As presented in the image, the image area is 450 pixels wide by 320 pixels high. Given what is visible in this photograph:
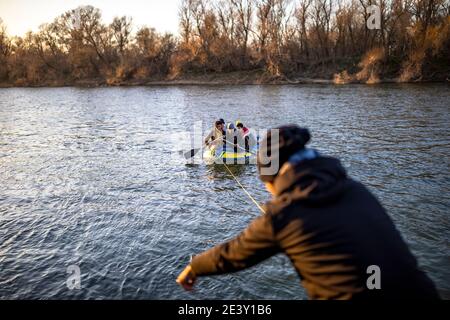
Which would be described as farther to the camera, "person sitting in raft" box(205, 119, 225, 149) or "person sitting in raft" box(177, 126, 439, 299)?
"person sitting in raft" box(205, 119, 225, 149)

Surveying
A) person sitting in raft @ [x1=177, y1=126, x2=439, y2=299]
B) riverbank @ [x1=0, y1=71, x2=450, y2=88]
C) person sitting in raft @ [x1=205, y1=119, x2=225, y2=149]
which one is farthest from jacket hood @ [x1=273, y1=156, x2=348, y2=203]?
riverbank @ [x1=0, y1=71, x2=450, y2=88]

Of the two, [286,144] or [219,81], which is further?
[219,81]

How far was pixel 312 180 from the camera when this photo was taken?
245cm

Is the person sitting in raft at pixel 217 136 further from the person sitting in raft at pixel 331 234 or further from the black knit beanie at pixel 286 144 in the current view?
the person sitting in raft at pixel 331 234

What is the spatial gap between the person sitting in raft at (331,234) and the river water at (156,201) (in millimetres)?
4813

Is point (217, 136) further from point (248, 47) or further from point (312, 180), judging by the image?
point (248, 47)

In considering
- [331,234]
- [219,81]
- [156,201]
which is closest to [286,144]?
[331,234]

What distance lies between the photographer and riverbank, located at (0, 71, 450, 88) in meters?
51.2

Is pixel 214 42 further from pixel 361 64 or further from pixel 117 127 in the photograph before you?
pixel 117 127

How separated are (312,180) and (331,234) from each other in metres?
0.36

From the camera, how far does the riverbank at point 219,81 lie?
168ft

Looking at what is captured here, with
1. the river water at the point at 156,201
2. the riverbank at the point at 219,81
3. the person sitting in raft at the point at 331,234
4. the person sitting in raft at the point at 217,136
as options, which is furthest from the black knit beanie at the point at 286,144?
the riverbank at the point at 219,81

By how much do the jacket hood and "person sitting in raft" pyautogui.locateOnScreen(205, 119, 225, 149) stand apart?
43.5 ft

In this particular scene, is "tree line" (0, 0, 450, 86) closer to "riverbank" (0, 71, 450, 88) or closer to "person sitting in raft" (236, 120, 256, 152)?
"riverbank" (0, 71, 450, 88)
